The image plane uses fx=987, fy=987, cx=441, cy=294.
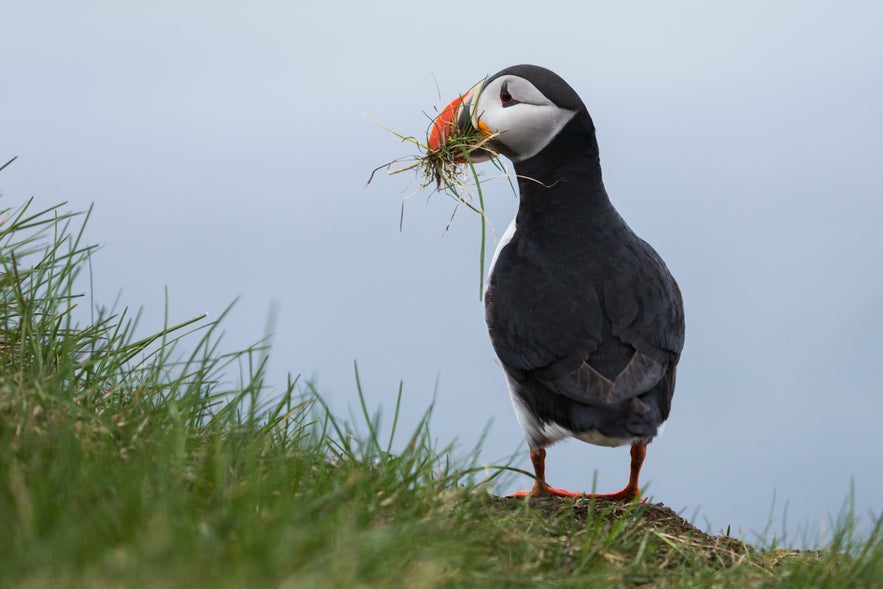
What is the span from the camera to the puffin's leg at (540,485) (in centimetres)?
532

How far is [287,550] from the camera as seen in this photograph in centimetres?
246

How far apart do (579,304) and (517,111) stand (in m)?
1.42

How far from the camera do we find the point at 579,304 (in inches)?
200

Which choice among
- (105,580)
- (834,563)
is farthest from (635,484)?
(105,580)

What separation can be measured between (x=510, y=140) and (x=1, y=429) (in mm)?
3575

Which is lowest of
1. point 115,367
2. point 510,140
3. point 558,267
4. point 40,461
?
point 40,461

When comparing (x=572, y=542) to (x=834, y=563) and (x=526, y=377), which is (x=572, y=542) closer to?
(x=834, y=563)

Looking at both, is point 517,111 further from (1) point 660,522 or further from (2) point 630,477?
(1) point 660,522

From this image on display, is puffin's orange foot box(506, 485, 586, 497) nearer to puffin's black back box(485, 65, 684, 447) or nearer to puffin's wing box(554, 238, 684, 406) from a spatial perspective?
puffin's black back box(485, 65, 684, 447)

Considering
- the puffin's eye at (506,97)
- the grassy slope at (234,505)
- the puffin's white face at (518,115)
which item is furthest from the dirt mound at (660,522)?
the puffin's eye at (506,97)

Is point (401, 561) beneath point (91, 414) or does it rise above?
beneath

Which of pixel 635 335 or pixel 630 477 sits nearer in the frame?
pixel 635 335

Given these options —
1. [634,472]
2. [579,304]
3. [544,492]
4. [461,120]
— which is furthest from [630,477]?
[461,120]

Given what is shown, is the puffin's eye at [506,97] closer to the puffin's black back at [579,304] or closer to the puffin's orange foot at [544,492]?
the puffin's black back at [579,304]
